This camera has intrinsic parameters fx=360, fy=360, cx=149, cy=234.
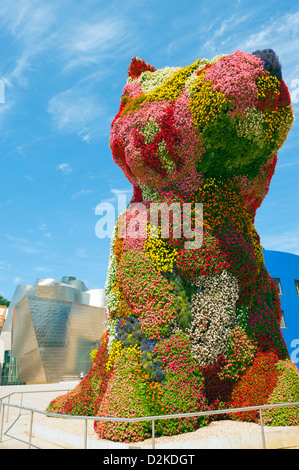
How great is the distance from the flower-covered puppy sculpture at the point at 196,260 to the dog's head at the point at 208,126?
3cm

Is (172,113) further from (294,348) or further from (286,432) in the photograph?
(294,348)

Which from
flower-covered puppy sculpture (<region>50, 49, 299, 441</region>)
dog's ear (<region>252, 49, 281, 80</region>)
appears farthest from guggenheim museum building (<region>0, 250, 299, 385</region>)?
dog's ear (<region>252, 49, 281, 80</region>)

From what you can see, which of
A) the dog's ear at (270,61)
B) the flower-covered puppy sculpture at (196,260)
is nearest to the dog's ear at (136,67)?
the flower-covered puppy sculpture at (196,260)

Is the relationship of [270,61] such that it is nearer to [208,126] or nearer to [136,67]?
[208,126]

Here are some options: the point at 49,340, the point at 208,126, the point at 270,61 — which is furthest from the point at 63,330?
the point at 270,61

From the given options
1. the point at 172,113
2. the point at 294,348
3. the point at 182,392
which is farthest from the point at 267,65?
the point at 294,348

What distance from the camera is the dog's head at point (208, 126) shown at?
8.67 meters

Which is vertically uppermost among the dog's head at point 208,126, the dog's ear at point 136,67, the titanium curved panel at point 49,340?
the dog's ear at point 136,67

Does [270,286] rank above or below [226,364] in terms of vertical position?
above

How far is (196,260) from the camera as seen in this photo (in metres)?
8.58

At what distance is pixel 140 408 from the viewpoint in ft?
23.9

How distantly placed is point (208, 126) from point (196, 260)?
3265mm

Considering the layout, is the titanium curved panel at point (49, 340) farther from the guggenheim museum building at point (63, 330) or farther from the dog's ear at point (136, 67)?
the dog's ear at point (136, 67)

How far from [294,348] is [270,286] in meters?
17.9
